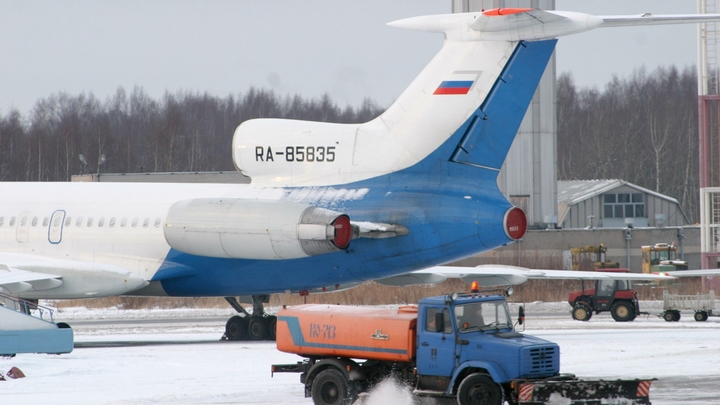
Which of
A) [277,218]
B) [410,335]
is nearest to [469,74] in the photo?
[277,218]

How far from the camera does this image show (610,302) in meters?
31.2

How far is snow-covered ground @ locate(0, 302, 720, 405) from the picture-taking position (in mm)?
14867

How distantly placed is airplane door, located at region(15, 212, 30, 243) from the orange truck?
41.0 ft

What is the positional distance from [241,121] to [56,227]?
64.8 metres

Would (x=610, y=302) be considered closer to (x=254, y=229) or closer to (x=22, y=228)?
(x=254, y=229)

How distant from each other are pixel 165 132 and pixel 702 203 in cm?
4551

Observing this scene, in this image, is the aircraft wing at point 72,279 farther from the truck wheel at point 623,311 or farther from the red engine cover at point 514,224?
the truck wheel at point 623,311

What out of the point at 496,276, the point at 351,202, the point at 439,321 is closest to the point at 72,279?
the point at 351,202

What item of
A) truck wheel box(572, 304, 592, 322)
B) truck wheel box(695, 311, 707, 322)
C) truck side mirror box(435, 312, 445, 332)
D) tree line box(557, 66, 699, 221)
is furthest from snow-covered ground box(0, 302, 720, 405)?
tree line box(557, 66, 699, 221)

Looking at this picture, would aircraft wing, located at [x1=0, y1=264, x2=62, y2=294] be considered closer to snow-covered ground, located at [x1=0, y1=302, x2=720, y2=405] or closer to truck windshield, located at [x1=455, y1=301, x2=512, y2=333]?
snow-covered ground, located at [x1=0, y1=302, x2=720, y2=405]

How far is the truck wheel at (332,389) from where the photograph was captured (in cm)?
1338

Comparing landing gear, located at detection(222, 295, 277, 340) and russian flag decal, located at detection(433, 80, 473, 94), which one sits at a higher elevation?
russian flag decal, located at detection(433, 80, 473, 94)

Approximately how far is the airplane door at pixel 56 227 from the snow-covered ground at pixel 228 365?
2.42 metres

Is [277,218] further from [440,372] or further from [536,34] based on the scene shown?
[440,372]
